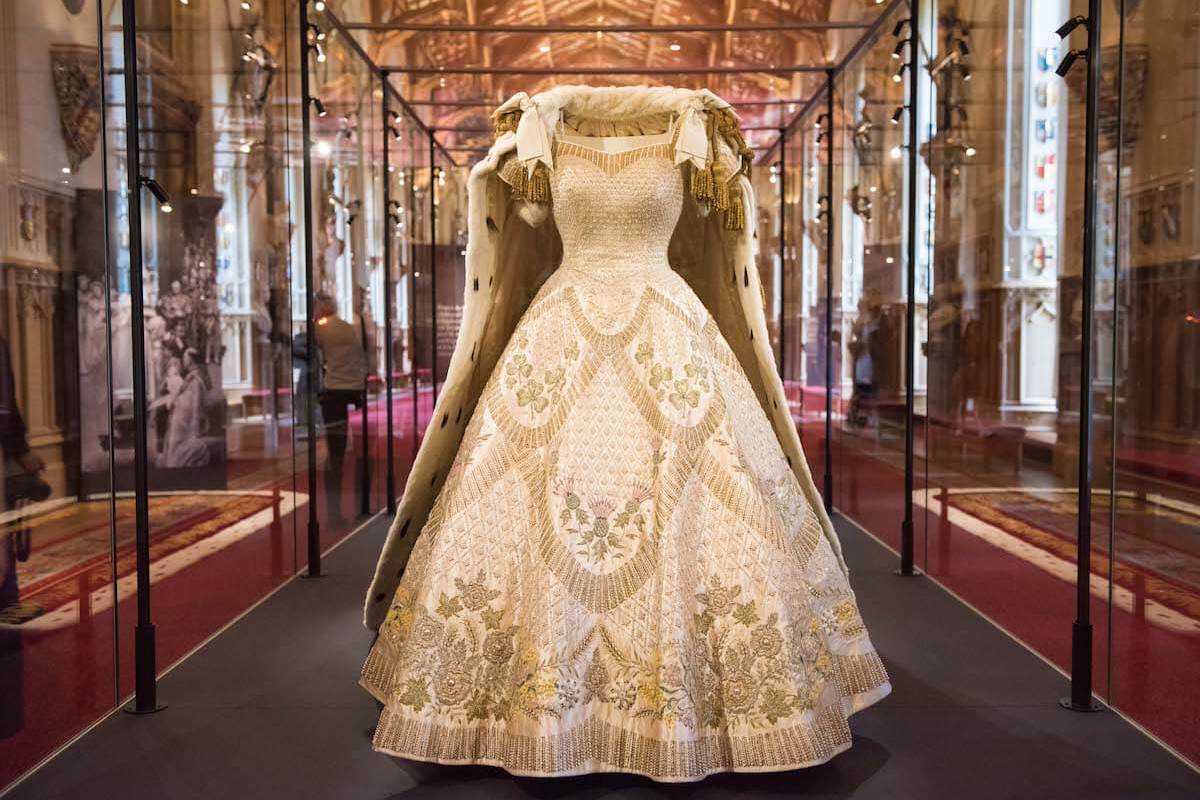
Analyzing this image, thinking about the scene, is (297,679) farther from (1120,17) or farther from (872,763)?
(1120,17)

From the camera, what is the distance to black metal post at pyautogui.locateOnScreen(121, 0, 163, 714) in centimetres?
256

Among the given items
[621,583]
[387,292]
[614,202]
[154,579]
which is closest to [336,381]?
[387,292]

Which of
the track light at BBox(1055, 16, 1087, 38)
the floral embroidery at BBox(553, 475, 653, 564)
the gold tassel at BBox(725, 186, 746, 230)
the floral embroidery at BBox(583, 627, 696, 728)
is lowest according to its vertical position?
the floral embroidery at BBox(583, 627, 696, 728)

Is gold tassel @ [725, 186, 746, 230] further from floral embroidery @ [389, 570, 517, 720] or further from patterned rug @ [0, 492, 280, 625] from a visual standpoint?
patterned rug @ [0, 492, 280, 625]

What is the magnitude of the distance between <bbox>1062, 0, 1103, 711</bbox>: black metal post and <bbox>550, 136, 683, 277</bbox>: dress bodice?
1.17 m

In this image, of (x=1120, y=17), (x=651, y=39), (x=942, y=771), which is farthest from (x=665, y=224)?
(x=651, y=39)

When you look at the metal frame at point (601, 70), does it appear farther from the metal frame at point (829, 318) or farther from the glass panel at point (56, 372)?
the glass panel at point (56, 372)

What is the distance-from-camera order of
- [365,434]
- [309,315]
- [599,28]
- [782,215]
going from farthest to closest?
[782,215], [365,434], [599,28], [309,315]

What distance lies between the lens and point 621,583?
215 cm

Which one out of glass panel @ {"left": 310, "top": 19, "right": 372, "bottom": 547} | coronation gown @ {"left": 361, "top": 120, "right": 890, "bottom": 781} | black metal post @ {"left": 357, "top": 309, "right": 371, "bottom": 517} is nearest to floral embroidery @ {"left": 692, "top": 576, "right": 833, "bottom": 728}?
coronation gown @ {"left": 361, "top": 120, "right": 890, "bottom": 781}

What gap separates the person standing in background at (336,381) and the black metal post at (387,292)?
41 centimetres

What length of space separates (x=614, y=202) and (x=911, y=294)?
7.09ft

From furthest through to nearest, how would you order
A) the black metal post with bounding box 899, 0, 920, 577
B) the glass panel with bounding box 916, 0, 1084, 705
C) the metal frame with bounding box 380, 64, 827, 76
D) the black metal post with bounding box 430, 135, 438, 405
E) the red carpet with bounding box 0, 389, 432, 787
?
1. the black metal post with bounding box 430, 135, 438, 405
2. the metal frame with bounding box 380, 64, 827, 76
3. the black metal post with bounding box 899, 0, 920, 577
4. the glass panel with bounding box 916, 0, 1084, 705
5. the red carpet with bounding box 0, 389, 432, 787

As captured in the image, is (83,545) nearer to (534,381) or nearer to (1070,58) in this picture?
(534,381)
